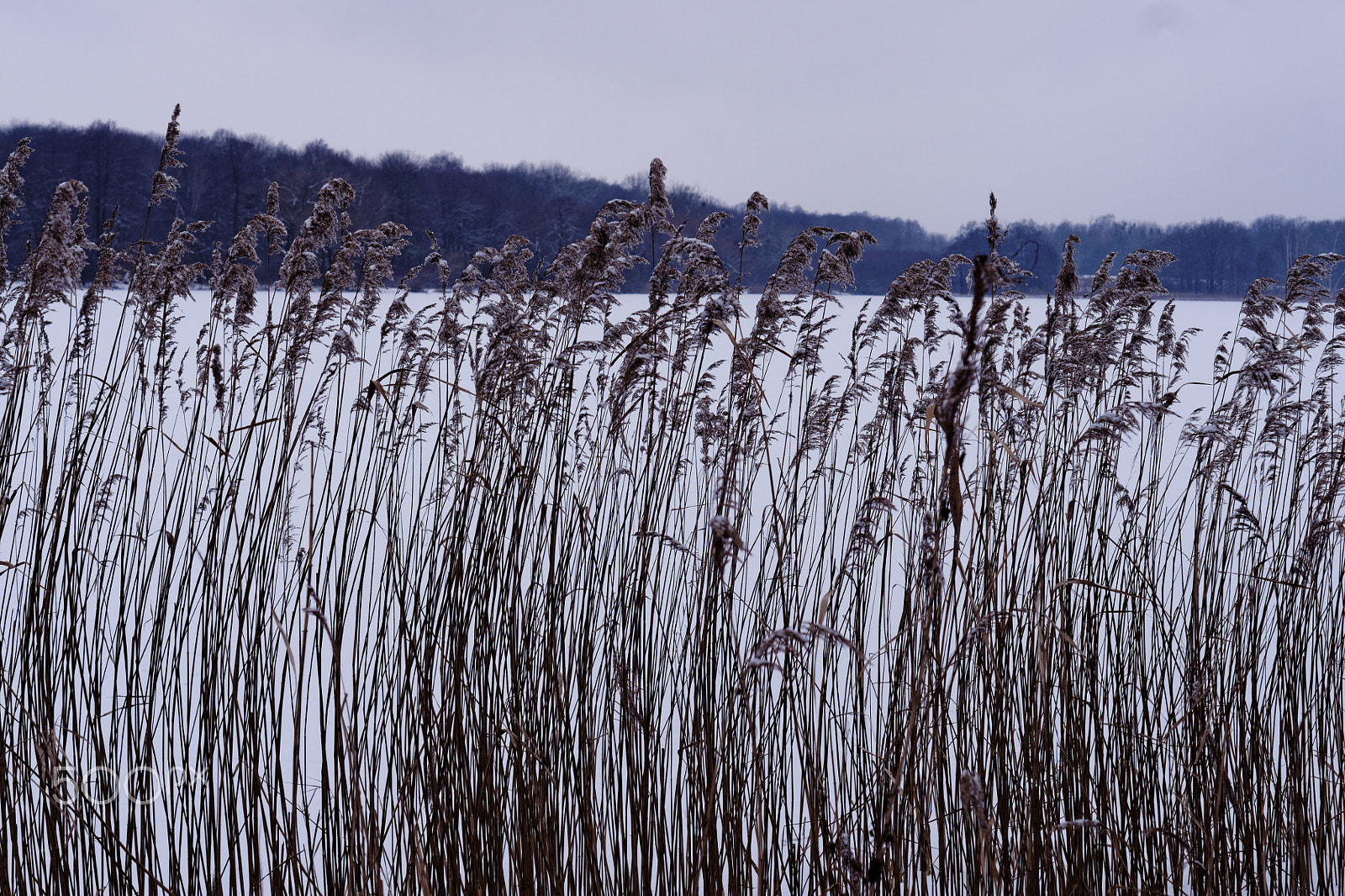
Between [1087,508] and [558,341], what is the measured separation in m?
1.58

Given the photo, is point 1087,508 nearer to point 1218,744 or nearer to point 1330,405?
point 1218,744

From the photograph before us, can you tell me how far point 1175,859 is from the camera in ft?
6.67

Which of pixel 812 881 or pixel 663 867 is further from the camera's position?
pixel 663 867

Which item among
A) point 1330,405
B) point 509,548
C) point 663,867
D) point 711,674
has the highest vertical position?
point 1330,405

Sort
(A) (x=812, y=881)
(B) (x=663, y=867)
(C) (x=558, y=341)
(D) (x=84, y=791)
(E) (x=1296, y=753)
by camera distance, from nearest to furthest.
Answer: (A) (x=812, y=881) → (D) (x=84, y=791) → (B) (x=663, y=867) → (E) (x=1296, y=753) → (C) (x=558, y=341)

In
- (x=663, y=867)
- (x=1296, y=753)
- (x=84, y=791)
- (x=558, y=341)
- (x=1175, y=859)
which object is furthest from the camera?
(x=558, y=341)

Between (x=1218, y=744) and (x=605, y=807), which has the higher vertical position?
(x=1218, y=744)

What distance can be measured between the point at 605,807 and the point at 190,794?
894 mm

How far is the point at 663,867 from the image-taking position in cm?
189

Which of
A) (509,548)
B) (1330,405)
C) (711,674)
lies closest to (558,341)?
A: (509,548)

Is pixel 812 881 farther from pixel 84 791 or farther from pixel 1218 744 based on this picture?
pixel 84 791

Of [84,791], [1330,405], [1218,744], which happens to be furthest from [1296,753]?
[84,791]

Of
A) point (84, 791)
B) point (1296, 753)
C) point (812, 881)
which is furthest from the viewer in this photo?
point (1296, 753)

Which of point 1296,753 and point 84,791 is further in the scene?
point 1296,753
